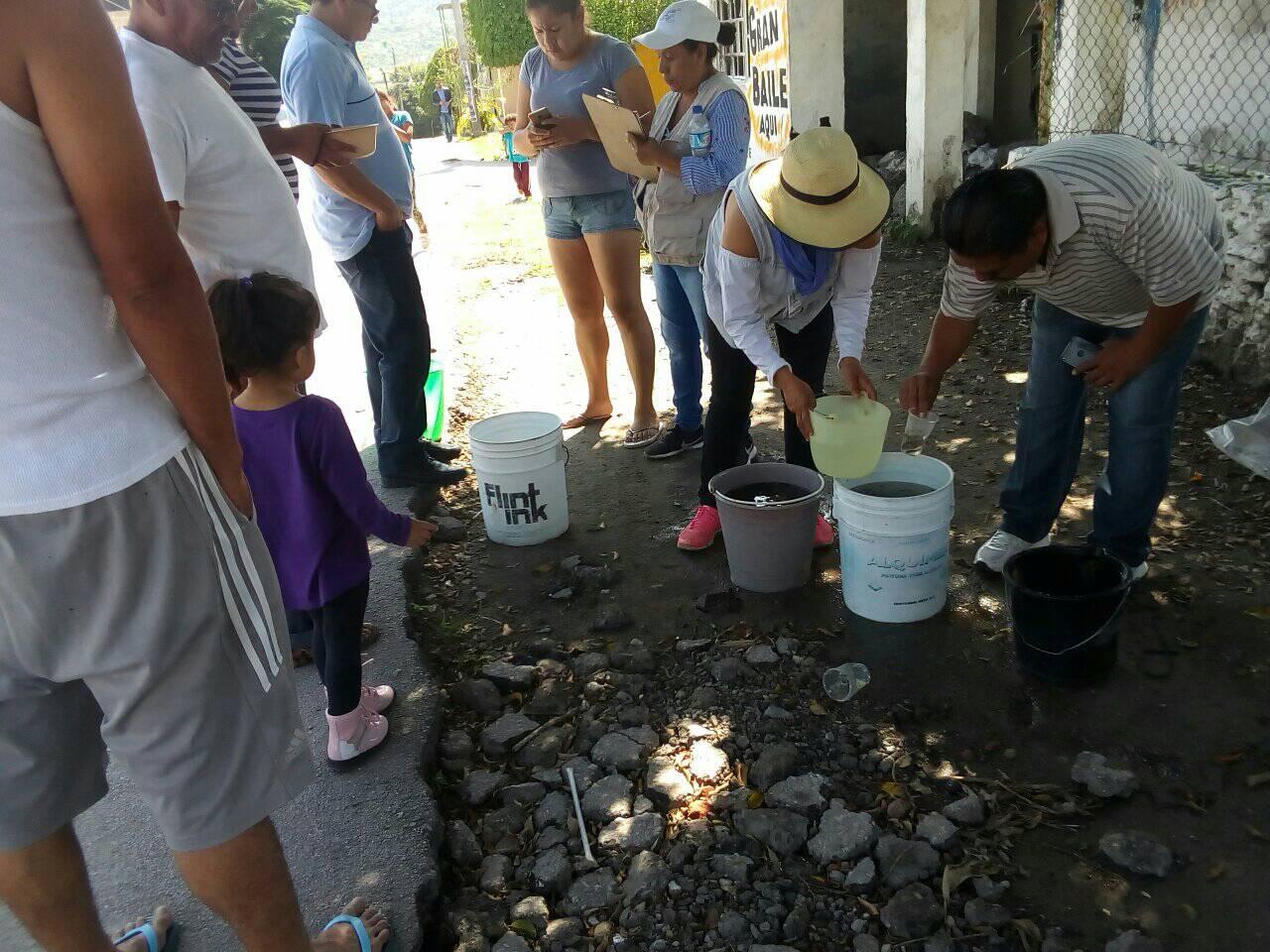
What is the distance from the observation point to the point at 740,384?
11.0ft

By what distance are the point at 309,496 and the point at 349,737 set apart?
2.20 feet

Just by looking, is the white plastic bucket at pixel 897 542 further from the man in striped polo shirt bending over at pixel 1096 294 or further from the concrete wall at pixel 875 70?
the concrete wall at pixel 875 70

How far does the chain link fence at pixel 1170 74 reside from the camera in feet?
15.3

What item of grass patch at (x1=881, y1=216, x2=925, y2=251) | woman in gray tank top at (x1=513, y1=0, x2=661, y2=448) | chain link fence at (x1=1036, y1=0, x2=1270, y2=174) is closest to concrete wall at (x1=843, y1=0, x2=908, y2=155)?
grass patch at (x1=881, y1=216, x2=925, y2=251)

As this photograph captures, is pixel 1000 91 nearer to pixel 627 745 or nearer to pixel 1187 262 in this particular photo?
pixel 1187 262

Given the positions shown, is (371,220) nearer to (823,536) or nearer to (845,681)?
(823,536)

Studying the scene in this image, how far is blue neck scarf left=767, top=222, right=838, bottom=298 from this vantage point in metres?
2.87

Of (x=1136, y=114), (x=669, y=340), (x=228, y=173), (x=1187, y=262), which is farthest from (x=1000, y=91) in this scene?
(x=228, y=173)

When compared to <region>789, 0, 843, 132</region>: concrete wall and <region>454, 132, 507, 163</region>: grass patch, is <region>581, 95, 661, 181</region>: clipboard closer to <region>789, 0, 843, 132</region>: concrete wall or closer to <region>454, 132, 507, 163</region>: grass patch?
<region>789, 0, 843, 132</region>: concrete wall

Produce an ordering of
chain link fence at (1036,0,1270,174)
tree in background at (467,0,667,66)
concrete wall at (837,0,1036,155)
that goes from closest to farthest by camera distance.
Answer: chain link fence at (1036,0,1270,174), concrete wall at (837,0,1036,155), tree in background at (467,0,667,66)

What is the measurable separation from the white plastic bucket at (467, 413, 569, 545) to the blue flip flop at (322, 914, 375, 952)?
1.92 m

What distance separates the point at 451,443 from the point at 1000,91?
7.61m

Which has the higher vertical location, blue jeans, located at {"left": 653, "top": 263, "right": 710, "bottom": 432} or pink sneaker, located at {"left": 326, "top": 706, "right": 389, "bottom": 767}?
blue jeans, located at {"left": 653, "top": 263, "right": 710, "bottom": 432}

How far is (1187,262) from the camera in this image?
7.93 ft
